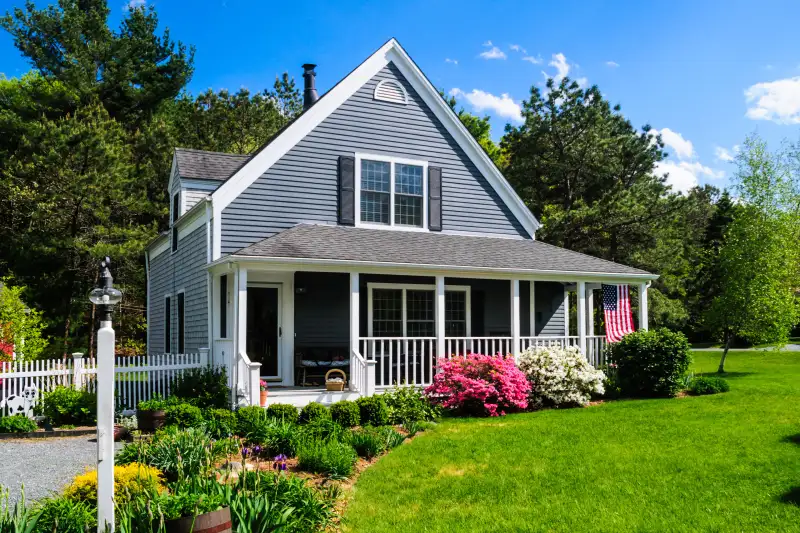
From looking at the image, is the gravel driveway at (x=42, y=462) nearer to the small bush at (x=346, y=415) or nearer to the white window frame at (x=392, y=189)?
the small bush at (x=346, y=415)

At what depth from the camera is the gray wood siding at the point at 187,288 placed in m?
15.0

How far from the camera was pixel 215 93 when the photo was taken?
3700 centimetres

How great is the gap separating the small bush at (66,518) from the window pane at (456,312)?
460 inches

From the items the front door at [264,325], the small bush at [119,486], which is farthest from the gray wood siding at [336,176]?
the small bush at [119,486]

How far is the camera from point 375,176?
16094mm

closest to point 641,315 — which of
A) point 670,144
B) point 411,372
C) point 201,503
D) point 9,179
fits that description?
point 411,372

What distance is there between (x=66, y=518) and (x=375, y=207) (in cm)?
1144

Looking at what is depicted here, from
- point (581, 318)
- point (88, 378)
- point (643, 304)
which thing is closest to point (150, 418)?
point (88, 378)

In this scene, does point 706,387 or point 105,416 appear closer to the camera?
point 105,416

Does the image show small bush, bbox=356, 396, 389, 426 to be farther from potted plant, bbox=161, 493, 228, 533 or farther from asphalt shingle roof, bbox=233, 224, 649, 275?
potted plant, bbox=161, 493, 228, 533

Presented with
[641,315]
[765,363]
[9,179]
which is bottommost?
[765,363]

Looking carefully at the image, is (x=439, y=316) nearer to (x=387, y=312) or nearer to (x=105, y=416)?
(x=387, y=312)

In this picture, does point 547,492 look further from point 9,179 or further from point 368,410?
point 9,179

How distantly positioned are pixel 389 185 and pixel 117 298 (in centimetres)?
1097
